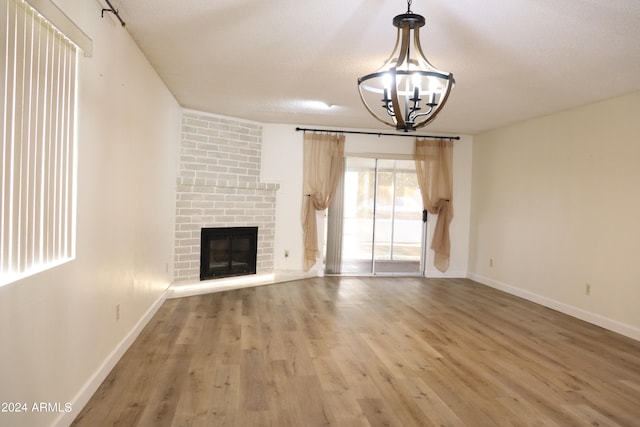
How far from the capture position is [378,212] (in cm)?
707

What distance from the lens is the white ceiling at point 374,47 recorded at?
2605 millimetres

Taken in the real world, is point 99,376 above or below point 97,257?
below

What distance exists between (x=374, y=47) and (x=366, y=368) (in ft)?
7.74

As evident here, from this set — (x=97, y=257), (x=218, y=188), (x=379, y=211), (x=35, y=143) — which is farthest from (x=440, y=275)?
(x=35, y=143)

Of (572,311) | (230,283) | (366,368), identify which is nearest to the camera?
(366,368)

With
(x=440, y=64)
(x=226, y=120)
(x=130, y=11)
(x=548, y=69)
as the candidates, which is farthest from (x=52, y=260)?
(x=226, y=120)

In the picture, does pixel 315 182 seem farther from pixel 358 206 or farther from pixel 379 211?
pixel 379 211

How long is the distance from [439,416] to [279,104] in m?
3.90

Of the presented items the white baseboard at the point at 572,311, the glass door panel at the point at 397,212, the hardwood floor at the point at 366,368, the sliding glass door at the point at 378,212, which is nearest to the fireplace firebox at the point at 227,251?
the hardwood floor at the point at 366,368

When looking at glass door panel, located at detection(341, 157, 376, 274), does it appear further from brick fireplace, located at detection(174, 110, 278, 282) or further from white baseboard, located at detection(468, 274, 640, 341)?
white baseboard, located at detection(468, 274, 640, 341)

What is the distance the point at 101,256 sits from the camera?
2.74m

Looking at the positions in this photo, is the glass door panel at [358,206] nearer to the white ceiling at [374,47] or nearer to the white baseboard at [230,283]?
the white baseboard at [230,283]

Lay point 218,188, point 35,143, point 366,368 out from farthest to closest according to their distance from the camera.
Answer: point 218,188 < point 366,368 < point 35,143

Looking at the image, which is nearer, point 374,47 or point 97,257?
point 97,257
